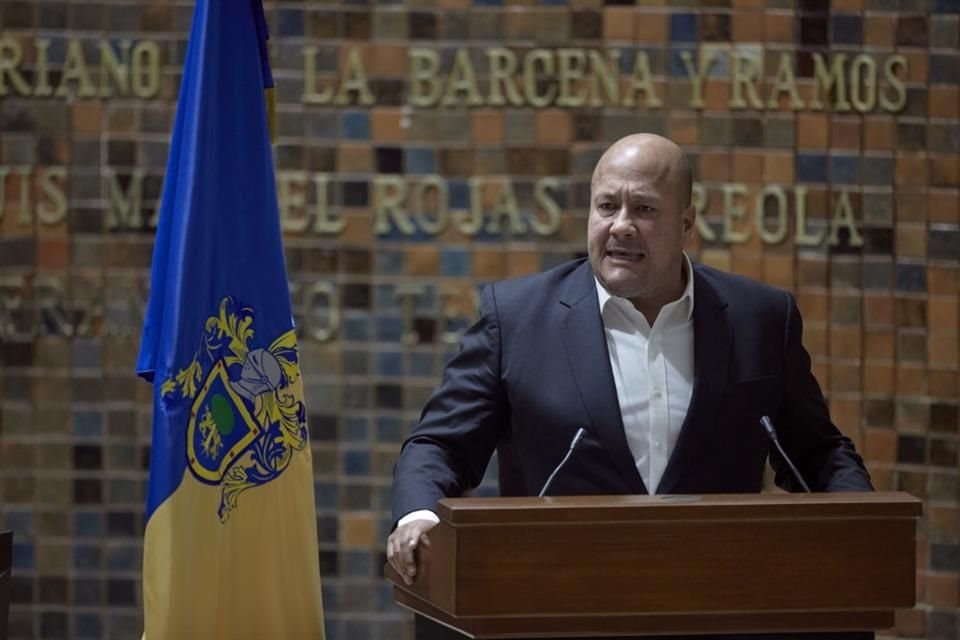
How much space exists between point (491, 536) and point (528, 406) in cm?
75

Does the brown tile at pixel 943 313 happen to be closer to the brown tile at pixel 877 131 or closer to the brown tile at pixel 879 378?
the brown tile at pixel 879 378

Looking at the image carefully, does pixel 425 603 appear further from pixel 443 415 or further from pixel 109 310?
pixel 109 310

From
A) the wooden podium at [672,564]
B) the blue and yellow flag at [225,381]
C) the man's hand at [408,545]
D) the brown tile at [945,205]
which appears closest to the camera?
the wooden podium at [672,564]

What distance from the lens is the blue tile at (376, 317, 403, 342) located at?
4.99 meters

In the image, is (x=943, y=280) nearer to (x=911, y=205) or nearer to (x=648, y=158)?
(x=911, y=205)

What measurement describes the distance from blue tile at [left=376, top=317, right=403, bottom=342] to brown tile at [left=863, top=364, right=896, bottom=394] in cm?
150

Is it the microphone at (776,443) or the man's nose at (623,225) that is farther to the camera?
the man's nose at (623,225)

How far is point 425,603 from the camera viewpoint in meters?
2.69

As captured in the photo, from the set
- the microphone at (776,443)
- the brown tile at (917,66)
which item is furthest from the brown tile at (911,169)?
the microphone at (776,443)

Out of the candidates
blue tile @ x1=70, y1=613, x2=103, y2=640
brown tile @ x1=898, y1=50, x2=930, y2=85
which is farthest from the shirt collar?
blue tile @ x1=70, y1=613, x2=103, y2=640

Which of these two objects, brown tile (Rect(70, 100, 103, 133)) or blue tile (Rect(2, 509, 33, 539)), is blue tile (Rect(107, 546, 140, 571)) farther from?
brown tile (Rect(70, 100, 103, 133))

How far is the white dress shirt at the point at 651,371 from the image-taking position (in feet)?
10.3

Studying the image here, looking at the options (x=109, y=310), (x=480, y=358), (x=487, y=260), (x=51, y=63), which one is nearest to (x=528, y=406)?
(x=480, y=358)

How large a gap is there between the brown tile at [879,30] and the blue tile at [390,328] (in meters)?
1.75
